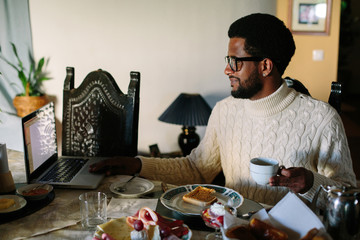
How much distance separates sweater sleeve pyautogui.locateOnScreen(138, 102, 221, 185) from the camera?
1.75 meters

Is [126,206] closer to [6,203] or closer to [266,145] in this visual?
[6,203]

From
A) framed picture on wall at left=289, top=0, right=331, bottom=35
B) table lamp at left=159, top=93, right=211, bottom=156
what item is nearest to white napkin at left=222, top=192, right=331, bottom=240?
table lamp at left=159, top=93, right=211, bottom=156

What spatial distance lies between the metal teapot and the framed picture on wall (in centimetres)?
348

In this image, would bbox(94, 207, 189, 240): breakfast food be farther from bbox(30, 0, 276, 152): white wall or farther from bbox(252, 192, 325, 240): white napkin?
bbox(30, 0, 276, 152): white wall

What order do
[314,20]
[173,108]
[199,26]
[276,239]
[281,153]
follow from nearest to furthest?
[276,239] → [281,153] → [173,108] → [199,26] → [314,20]

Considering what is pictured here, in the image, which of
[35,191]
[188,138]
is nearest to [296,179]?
[35,191]

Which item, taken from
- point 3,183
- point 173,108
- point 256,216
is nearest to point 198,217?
point 256,216

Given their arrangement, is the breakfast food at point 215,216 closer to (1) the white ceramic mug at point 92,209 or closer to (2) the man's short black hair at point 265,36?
(1) the white ceramic mug at point 92,209

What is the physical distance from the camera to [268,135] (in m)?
1.68

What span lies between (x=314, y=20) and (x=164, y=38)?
1.92m

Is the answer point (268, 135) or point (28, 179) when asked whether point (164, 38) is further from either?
point (28, 179)

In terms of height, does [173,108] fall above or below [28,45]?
below

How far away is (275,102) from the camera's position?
167 cm

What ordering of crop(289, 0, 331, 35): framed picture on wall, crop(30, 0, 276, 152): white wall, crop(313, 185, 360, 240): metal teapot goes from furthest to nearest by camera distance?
crop(289, 0, 331, 35): framed picture on wall → crop(30, 0, 276, 152): white wall → crop(313, 185, 360, 240): metal teapot
